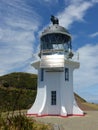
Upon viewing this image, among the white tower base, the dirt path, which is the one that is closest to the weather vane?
the white tower base

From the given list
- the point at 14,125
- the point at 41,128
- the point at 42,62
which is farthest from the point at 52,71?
the point at 14,125

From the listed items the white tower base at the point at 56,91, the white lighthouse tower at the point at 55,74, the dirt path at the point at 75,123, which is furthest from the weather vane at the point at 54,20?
the dirt path at the point at 75,123

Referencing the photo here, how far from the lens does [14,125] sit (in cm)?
726

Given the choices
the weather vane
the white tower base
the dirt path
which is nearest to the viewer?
the dirt path

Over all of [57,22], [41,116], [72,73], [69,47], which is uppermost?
[57,22]

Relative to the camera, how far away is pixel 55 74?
73.4 ft

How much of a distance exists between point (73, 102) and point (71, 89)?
1.23m

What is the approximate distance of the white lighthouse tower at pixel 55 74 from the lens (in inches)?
854

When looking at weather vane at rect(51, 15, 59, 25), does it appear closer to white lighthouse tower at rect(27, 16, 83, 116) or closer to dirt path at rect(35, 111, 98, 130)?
white lighthouse tower at rect(27, 16, 83, 116)

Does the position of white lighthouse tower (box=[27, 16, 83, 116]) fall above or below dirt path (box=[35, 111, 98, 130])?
above

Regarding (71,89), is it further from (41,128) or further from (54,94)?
(41,128)

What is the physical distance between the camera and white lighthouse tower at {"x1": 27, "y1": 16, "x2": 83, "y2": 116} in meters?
21.7

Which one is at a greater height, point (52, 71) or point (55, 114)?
point (52, 71)

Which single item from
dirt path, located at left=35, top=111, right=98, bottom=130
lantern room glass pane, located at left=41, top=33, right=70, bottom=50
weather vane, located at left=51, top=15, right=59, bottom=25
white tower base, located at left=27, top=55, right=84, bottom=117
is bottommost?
dirt path, located at left=35, top=111, right=98, bottom=130
